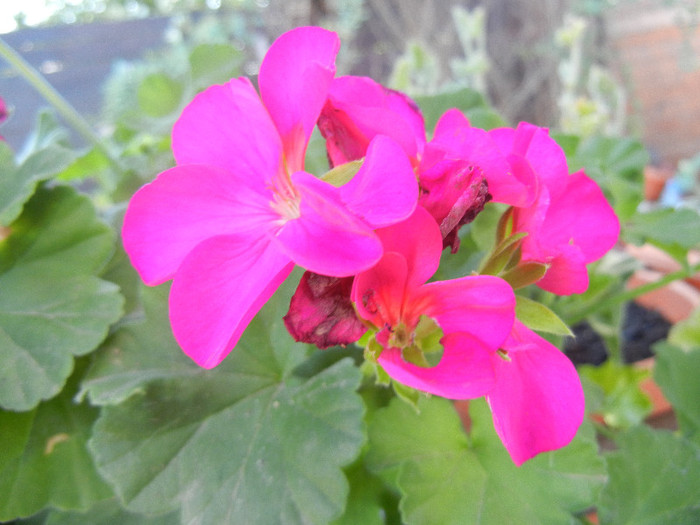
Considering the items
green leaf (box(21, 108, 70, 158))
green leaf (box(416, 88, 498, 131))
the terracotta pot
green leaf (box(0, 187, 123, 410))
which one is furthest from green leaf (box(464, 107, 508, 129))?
the terracotta pot

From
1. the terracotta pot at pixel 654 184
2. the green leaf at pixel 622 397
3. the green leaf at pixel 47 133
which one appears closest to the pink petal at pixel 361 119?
the green leaf at pixel 47 133

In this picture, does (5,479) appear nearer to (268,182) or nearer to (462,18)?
(268,182)

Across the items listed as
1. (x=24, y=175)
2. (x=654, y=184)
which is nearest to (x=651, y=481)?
(x=24, y=175)

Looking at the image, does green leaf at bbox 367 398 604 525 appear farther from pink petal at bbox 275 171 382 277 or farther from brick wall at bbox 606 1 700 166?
brick wall at bbox 606 1 700 166

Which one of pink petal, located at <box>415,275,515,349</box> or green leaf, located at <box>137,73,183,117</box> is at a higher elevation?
pink petal, located at <box>415,275,515,349</box>

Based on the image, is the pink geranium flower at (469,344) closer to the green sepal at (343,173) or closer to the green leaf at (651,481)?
the green sepal at (343,173)

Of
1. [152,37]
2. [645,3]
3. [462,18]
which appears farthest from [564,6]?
[152,37]

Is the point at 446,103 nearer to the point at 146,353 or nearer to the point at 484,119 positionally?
the point at 484,119
